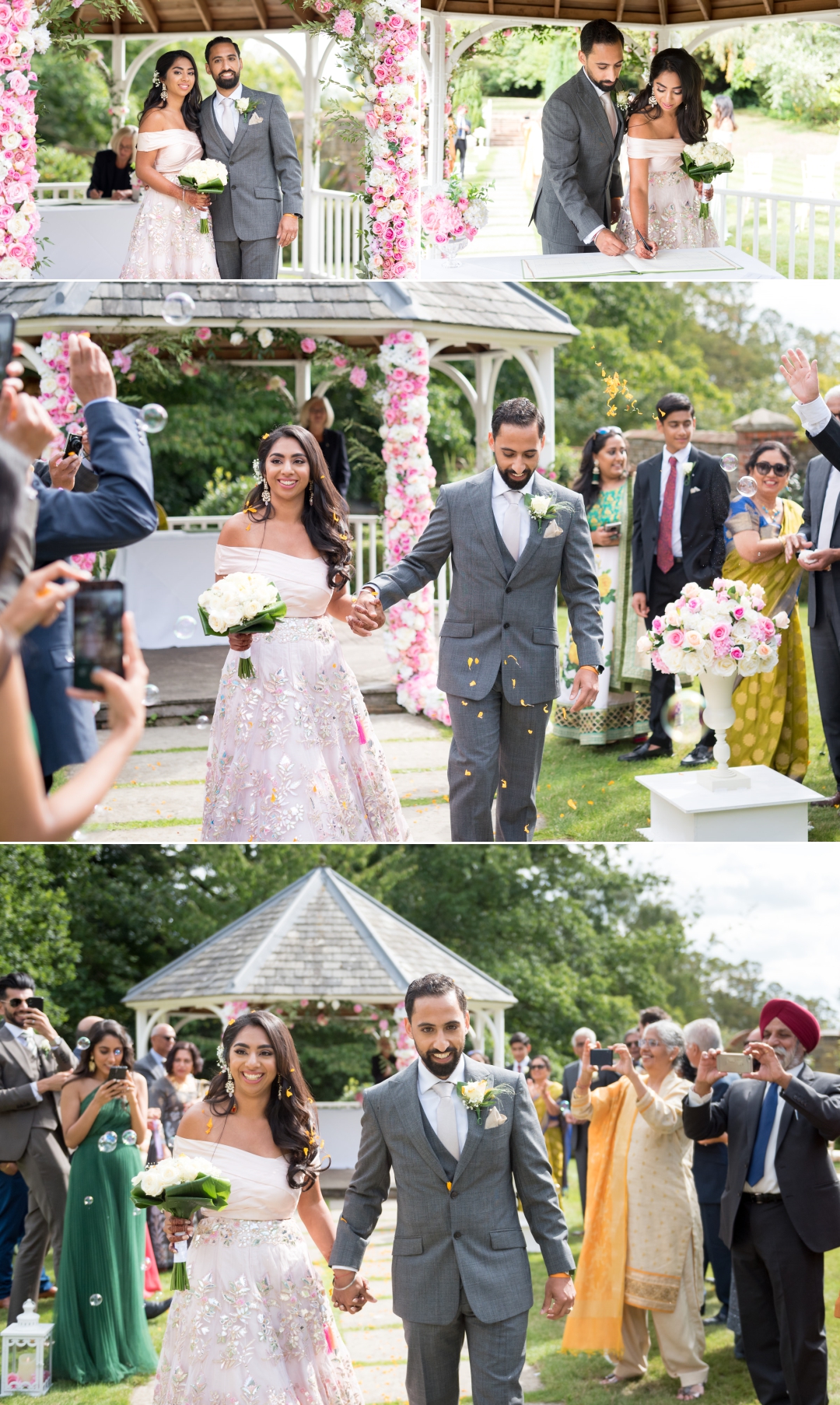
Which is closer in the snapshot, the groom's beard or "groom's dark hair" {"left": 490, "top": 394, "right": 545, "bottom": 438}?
the groom's beard

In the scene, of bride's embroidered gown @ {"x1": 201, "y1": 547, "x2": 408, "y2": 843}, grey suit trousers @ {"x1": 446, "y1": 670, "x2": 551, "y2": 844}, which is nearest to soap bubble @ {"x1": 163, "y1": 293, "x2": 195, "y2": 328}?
bride's embroidered gown @ {"x1": 201, "y1": 547, "x2": 408, "y2": 843}

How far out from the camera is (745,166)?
38.5ft

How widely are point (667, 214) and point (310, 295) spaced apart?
329 centimetres

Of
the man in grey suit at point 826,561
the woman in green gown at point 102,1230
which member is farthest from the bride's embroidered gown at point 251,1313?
the man in grey suit at point 826,561

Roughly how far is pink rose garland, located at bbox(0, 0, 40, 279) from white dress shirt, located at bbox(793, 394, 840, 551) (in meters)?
4.97

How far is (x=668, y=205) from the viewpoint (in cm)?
785

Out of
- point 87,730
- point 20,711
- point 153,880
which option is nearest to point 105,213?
point 87,730

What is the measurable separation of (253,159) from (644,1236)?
6365 millimetres

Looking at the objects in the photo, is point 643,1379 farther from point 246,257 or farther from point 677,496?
point 246,257

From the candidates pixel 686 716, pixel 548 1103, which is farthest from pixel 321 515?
pixel 548 1103

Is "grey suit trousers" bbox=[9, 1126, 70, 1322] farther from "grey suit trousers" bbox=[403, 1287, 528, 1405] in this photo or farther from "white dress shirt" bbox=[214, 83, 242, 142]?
"white dress shirt" bbox=[214, 83, 242, 142]

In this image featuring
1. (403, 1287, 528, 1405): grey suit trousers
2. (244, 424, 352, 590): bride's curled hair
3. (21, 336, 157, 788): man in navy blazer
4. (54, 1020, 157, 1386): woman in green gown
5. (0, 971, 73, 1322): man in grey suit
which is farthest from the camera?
(0, 971, 73, 1322): man in grey suit

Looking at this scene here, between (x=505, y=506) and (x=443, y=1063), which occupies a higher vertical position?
(x=505, y=506)

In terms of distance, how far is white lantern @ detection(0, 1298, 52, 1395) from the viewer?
19.0ft
